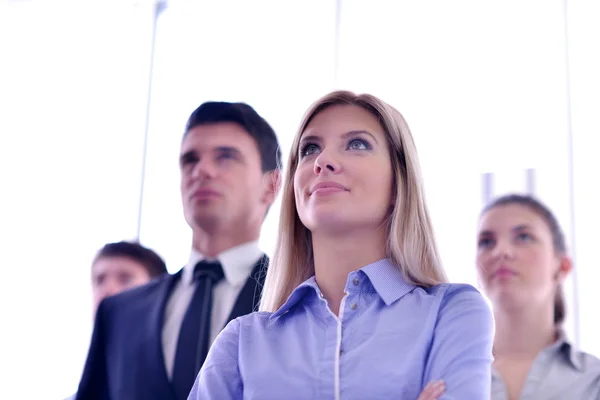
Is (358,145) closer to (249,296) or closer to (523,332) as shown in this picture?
(249,296)

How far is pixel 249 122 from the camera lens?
2354mm

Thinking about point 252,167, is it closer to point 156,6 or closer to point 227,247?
point 227,247

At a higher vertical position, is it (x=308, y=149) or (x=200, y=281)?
(x=308, y=149)

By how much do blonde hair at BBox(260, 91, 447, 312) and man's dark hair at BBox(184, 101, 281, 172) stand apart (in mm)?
587

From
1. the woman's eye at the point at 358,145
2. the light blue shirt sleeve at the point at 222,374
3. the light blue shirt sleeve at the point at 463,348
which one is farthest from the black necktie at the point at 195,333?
the light blue shirt sleeve at the point at 463,348

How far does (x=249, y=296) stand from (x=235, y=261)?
0.44 ft

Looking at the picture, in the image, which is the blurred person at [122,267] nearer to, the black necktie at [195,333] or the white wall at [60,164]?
the white wall at [60,164]

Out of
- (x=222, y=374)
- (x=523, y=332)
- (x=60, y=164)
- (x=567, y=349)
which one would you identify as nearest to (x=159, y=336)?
(x=222, y=374)

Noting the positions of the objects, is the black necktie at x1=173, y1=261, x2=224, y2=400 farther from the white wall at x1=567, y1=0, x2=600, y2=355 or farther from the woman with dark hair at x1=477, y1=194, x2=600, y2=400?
the white wall at x1=567, y1=0, x2=600, y2=355

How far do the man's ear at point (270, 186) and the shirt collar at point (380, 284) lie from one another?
2.40 feet

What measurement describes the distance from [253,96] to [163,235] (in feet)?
2.12

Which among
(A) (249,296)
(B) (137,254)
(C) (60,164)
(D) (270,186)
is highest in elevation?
(C) (60,164)

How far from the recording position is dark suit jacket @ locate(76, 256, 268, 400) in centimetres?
208

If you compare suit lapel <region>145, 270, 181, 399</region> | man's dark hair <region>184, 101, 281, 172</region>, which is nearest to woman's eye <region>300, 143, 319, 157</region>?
man's dark hair <region>184, 101, 281, 172</region>
